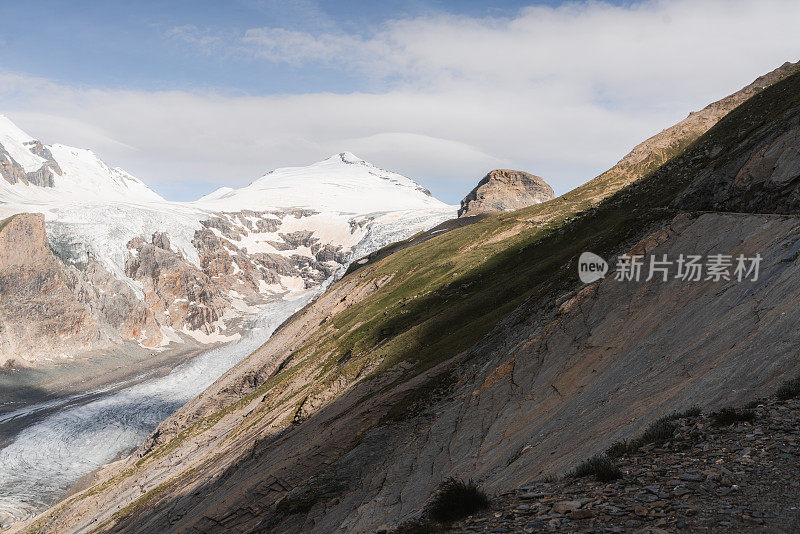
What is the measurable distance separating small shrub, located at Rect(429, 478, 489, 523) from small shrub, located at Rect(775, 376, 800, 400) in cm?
813

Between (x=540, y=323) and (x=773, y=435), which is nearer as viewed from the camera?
(x=773, y=435)

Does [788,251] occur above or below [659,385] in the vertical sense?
above

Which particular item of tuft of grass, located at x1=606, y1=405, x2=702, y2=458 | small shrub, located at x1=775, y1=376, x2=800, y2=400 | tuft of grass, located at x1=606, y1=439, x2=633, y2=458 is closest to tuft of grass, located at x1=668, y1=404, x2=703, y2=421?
tuft of grass, located at x1=606, y1=405, x2=702, y2=458

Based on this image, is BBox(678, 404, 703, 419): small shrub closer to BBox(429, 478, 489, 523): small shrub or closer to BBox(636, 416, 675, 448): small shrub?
BBox(636, 416, 675, 448): small shrub

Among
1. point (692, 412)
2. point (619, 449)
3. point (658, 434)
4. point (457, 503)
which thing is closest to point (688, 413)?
point (692, 412)

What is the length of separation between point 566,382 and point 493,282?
37.0 metres

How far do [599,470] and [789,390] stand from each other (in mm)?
5386

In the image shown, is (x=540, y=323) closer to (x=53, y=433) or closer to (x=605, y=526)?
(x=605, y=526)

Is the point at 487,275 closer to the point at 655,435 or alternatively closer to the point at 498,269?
the point at 498,269

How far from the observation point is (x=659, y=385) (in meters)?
18.0

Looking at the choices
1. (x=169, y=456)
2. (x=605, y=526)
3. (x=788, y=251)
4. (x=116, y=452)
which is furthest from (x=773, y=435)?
(x=116, y=452)

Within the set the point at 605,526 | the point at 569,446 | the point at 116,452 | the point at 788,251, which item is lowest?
the point at 116,452

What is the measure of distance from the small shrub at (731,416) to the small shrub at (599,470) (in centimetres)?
296

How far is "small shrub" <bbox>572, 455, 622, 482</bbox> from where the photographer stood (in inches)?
486
